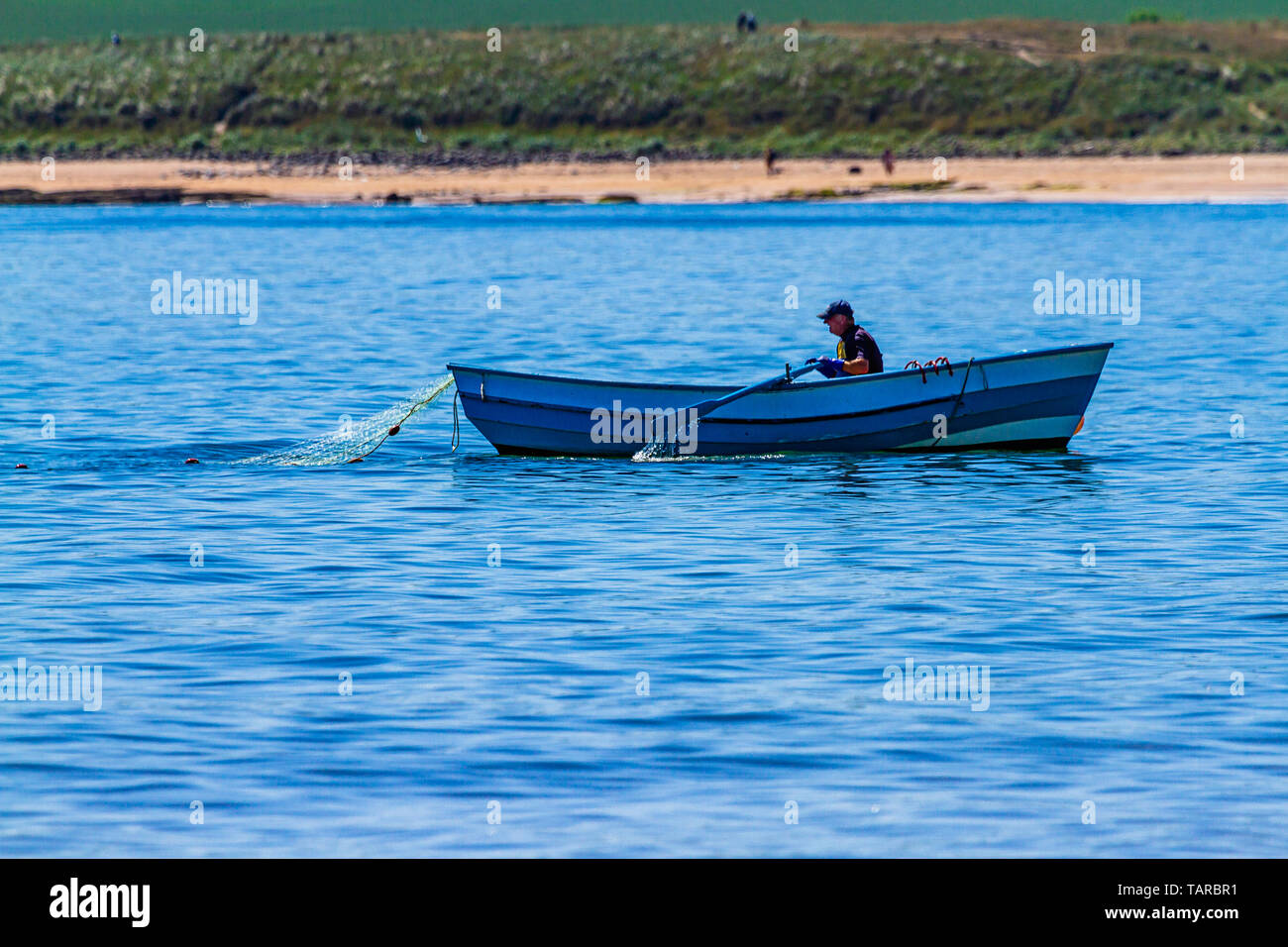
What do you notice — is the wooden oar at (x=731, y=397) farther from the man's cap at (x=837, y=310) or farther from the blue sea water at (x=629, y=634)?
the man's cap at (x=837, y=310)

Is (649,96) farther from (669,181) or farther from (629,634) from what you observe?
(629,634)

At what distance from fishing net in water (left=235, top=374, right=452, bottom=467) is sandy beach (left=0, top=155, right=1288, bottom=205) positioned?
6803cm

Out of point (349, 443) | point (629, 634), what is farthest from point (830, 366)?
point (629, 634)

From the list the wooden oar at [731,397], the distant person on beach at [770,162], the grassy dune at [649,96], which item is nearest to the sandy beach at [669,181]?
the distant person on beach at [770,162]

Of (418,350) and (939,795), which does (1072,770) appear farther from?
(418,350)

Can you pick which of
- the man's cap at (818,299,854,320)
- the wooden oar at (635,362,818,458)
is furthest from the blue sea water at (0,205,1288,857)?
the man's cap at (818,299,854,320)

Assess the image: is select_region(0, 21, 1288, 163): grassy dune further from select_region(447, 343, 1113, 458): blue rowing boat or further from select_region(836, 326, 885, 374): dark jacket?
select_region(836, 326, 885, 374): dark jacket

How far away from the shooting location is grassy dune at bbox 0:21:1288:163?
12462 cm

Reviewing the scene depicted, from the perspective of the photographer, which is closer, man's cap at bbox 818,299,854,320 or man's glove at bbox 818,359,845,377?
man's cap at bbox 818,299,854,320

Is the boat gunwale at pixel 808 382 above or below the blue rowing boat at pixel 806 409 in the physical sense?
above

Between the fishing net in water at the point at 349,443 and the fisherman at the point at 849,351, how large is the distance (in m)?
4.49

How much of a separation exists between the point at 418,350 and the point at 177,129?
108 meters

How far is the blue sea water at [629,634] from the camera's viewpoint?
9.73 metres
